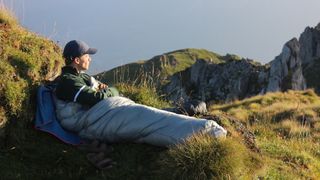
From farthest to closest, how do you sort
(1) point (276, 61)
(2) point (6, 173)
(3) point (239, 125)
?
(1) point (276, 61), (3) point (239, 125), (2) point (6, 173)

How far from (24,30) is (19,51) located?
1.62m

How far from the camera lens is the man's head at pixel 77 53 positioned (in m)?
9.82

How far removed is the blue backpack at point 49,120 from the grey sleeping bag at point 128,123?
11 centimetres

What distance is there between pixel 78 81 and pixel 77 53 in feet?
1.94

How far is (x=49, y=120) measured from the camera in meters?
9.50

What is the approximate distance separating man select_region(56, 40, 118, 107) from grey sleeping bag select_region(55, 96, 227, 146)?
5.8 inches

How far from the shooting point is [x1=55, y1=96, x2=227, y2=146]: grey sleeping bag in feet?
28.1

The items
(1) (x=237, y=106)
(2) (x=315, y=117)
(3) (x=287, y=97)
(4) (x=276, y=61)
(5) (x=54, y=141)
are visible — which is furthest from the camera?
(4) (x=276, y=61)

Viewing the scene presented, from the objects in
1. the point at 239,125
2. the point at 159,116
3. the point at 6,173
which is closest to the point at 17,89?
the point at 6,173

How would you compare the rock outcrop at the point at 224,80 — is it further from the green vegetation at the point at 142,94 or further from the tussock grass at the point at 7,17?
the tussock grass at the point at 7,17

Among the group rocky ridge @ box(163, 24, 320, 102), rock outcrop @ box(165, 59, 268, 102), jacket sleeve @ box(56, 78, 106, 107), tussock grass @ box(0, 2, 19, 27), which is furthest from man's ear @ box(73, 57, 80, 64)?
rock outcrop @ box(165, 59, 268, 102)

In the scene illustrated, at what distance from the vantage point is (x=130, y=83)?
14609mm

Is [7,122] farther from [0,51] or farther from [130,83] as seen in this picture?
[130,83]

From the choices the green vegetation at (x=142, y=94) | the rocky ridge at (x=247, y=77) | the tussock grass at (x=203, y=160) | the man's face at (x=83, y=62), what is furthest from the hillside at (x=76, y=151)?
the rocky ridge at (x=247, y=77)
